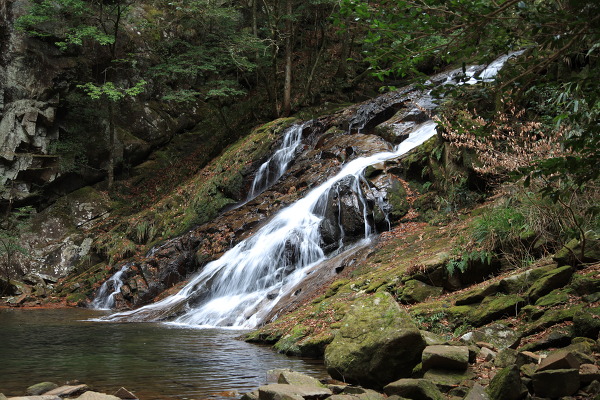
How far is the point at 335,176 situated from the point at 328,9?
49.5ft

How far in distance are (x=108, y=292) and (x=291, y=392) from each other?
13.1 meters

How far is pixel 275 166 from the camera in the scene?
18.1 m

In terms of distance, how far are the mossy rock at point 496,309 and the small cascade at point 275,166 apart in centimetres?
1212

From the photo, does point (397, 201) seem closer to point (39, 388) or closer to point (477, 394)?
point (477, 394)

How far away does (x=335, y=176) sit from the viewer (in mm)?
14898

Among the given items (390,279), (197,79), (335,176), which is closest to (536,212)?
(390,279)

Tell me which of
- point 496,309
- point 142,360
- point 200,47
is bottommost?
point 142,360

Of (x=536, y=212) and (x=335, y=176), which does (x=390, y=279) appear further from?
(x=335, y=176)

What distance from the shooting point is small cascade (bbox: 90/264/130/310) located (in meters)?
15.5

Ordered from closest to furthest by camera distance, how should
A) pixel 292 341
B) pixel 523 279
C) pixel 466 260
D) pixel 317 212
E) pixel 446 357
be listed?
pixel 446 357 < pixel 523 279 < pixel 466 260 < pixel 292 341 < pixel 317 212

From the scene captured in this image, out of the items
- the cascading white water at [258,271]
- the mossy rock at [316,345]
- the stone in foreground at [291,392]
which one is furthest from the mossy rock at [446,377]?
the cascading white water at [258,271]

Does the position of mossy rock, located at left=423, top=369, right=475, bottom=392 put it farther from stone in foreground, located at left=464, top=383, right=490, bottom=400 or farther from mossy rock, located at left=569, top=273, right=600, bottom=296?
mossy rock, located at left=569, top=273, right=600, bottom=296

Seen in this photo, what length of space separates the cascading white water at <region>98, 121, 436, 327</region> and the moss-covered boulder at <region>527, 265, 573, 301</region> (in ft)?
20.5

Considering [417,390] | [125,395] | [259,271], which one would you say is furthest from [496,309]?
[259,271]
